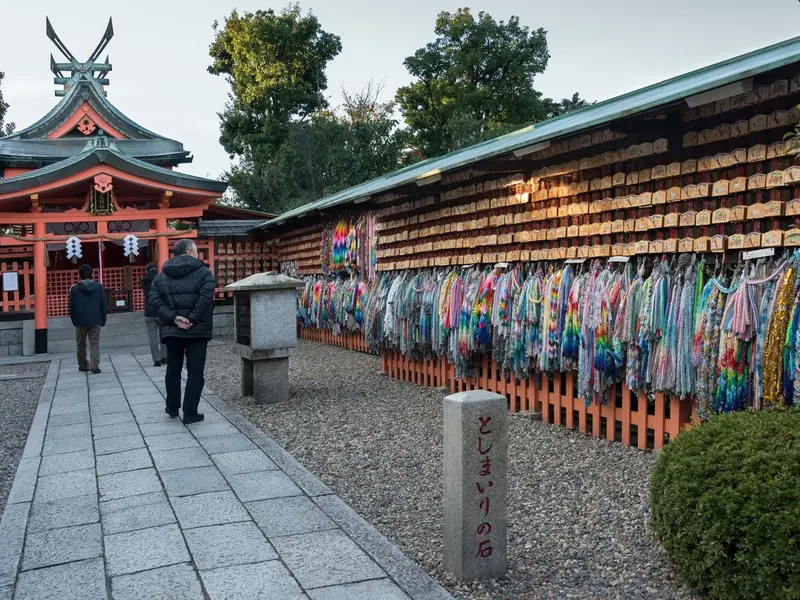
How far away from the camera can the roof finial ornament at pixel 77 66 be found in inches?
949

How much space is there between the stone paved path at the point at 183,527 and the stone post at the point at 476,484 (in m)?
0.26

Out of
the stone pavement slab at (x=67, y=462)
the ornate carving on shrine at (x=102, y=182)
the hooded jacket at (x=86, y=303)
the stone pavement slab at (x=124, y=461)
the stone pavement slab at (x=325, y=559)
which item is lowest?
the stone pavement slab at (x=67, y=462)

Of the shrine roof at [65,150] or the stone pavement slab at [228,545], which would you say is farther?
the shrine roof at [65,150]

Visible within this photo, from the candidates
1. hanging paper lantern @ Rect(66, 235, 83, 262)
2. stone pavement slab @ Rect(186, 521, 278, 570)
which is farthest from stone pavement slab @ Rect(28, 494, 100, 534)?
hanging paper lantern @ Rect(66, 235, 83, 262)

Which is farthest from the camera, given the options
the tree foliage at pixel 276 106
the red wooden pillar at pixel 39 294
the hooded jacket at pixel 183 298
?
the tree foliage at pixel 276 106

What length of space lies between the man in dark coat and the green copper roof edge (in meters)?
9.71

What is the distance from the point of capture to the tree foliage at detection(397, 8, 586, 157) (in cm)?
3138

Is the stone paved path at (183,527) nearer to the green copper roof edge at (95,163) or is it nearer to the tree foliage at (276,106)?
the green copper roof edge at (95,163)

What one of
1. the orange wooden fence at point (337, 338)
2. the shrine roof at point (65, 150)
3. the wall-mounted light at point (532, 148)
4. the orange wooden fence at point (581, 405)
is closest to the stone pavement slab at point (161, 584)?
the orange wooden fence at point (581, 405)

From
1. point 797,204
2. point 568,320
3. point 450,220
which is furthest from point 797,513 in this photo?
point 450,220

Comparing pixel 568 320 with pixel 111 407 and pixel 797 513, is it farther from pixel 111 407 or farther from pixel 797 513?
pixel 111 407

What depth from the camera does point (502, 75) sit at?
105 ft

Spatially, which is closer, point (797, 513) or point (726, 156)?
point (797, 513)

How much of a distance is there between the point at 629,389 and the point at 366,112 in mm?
26343
